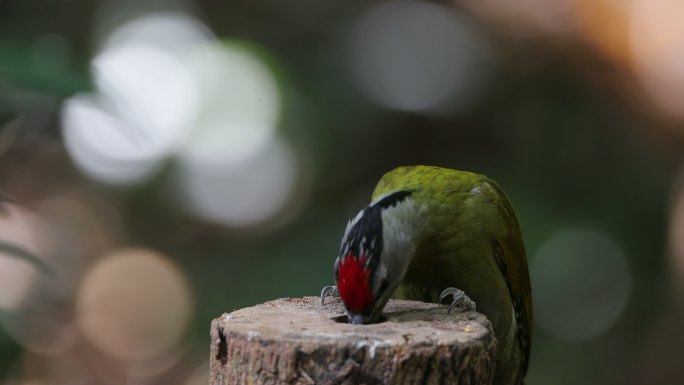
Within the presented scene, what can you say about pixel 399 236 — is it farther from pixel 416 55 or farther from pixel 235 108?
pixel 416 55

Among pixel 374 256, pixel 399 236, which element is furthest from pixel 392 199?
pixel 374 256

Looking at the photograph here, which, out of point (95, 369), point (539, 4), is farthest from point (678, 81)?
point (95, 369)

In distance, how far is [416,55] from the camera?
6.61 m

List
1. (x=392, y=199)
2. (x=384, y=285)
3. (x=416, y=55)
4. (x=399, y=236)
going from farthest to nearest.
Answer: (x=416, y=55) → (x=392, y=199) → (x=399, y=236) → (x=384, y=285)

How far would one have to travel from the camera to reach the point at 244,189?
19.7 ft

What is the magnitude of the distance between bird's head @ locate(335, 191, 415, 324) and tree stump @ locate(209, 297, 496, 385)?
11 centimetres

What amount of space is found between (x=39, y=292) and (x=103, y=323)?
8.34 feet

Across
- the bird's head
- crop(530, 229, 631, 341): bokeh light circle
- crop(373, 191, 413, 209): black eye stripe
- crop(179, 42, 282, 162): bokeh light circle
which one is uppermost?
crop(179, 42, 282, 162): bokeh light circle

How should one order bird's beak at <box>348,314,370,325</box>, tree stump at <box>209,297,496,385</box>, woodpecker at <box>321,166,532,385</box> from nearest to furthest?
tree stump at <box>209,297,496,385</box>, bird's beak at <box>348,314,370,325</box>, woodpecker at <box>321,166,532,385</box>

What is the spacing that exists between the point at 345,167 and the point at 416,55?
4.10 ft

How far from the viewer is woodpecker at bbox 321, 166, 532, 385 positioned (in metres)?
2.92

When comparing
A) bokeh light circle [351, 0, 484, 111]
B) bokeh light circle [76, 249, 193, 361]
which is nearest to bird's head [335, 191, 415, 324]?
bokeh light circle [351, 0, 484, 111]

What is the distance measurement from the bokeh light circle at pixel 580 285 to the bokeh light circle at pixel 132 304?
265 cm

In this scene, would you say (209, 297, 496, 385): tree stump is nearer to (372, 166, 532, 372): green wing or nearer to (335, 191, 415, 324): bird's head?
(335, 191, 415, 324): bird's head
